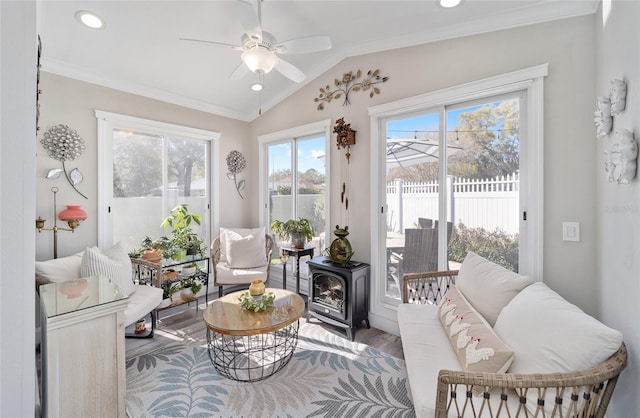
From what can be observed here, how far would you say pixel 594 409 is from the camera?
45.9 inches

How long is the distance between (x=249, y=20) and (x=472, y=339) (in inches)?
92.3

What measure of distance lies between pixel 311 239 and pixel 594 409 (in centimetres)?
267

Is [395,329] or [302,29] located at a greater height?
[302,29]

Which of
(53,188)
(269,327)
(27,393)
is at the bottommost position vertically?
(269,327)

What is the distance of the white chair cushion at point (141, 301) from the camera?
2.42 metres

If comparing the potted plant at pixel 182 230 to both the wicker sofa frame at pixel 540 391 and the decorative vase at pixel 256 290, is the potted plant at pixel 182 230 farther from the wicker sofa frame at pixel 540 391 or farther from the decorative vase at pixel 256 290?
the wicker sofa frame at pixel 540 391

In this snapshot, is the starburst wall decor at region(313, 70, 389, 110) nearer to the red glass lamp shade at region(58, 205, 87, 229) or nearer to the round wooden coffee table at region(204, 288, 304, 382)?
the round wooden coffee table at region(204, 288, 304, 382)

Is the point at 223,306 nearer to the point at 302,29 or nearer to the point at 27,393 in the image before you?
the point at 27,393

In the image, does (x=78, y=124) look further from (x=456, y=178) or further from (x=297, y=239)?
(x=456, y=178)

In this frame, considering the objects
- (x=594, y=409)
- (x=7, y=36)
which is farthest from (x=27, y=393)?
(x=594, y=409)

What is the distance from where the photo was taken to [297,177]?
3938 millimetres

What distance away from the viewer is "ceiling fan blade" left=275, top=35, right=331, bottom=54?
2.10m

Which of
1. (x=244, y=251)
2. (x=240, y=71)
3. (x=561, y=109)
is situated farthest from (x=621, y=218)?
(x=244, y=251)

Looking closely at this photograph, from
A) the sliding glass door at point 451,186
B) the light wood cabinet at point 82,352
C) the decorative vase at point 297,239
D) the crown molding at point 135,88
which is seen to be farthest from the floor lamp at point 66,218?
the sliding glass door at point 451,186
